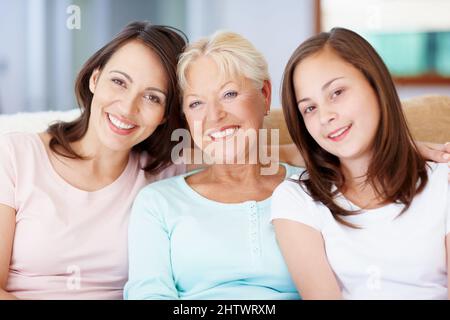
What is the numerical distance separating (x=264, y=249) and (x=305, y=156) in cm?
23

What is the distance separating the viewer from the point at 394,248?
119 centimetres

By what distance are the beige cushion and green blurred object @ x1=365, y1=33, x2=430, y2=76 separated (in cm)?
10

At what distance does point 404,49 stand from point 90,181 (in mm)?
950

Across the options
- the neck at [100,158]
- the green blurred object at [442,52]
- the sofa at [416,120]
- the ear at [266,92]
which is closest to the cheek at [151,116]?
the neck at [100,158]

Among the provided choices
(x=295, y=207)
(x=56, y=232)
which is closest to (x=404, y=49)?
(x=295, y=207)

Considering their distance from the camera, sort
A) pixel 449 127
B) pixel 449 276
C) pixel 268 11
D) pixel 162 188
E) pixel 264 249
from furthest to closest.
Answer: pixel 268 11, pixel 449 127, pixel 162 188, pixel 264 249, pixel 449 276

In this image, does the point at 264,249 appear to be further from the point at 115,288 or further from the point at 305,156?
the point at 115,288

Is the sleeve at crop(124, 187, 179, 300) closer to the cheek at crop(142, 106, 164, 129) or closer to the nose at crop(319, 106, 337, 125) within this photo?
the cheek at crop(142, 106, 164, 129)

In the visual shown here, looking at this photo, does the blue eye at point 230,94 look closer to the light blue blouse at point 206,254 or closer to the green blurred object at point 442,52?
the light blue blouse at point 206,254

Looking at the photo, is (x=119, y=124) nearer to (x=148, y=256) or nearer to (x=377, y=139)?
(x=148, y=256)

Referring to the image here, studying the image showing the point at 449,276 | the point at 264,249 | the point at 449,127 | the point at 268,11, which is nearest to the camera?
the point at 449,276
